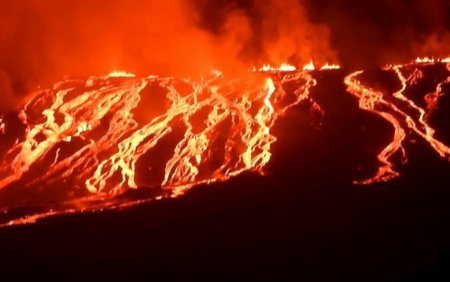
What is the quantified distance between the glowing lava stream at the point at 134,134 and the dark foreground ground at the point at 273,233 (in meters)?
0.62

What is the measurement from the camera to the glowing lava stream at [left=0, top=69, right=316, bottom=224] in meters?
14.9

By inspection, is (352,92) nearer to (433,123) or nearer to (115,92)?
(433,123)

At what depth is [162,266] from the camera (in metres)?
12.2

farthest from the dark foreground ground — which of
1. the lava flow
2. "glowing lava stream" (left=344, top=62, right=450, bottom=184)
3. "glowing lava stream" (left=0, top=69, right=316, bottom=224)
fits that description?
"glowing lava stream" (left=0, top=69, right=316, bottom=224)

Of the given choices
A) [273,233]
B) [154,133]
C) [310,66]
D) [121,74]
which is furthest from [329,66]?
[273,233]

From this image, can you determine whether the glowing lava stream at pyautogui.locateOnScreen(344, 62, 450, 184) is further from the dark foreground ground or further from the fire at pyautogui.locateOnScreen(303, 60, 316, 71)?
the fire at pyautogui.locateOnScreen(303, 60, 316, 71)

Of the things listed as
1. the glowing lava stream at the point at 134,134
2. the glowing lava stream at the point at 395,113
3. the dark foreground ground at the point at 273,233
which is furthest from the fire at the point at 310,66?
the dark foreground ground at the point at 273,233

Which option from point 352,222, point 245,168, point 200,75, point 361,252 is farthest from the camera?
point 200,75

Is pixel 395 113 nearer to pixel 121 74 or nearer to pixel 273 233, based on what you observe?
pixel 273 233

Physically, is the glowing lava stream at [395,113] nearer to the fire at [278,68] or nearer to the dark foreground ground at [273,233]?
the dark foreground ground at [273,233]

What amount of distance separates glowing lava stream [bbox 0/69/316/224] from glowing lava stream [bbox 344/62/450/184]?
1.31m

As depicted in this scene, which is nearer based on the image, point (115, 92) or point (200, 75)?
point (115, 92)

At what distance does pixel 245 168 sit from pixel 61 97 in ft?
23.0

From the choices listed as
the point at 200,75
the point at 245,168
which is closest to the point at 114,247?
the point at 245,168
